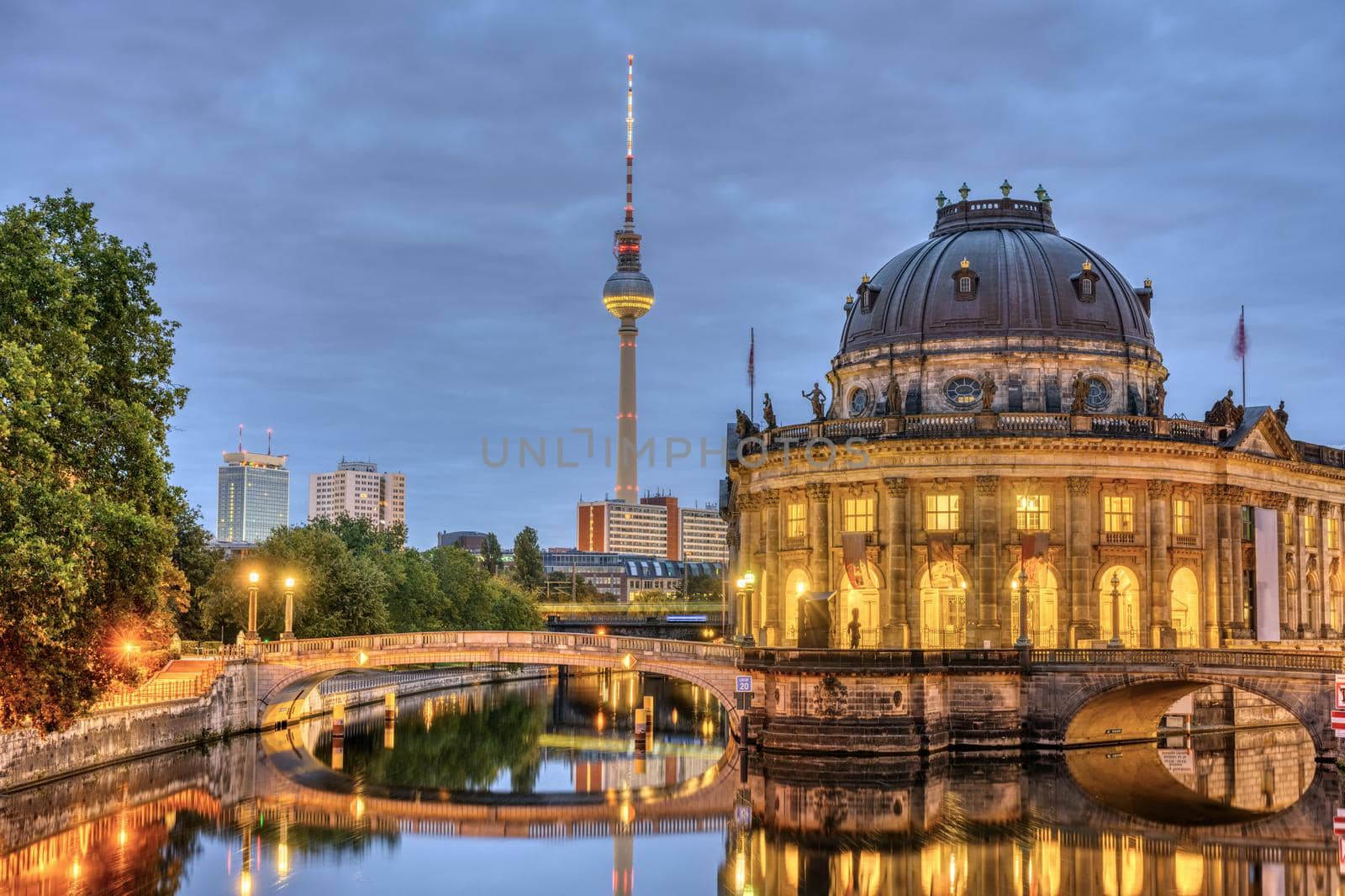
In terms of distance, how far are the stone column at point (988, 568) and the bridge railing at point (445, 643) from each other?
57.7 ft

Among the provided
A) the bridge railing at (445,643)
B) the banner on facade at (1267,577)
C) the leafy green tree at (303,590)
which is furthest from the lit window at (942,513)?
the leafy green tree at (303,590)

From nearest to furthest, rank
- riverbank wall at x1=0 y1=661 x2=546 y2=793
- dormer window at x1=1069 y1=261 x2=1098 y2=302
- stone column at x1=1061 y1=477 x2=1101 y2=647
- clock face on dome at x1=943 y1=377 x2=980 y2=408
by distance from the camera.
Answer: riverbank wall at x1=0 y1=661 x2=546 y2=793, stone column at x1=1061 y1=477 x2=1101 y2=647, clock face on dome at x1=943 y1=377 x2=980 y2=408, dormer window at x1=1069 y1=261 x2=1098 y2=302

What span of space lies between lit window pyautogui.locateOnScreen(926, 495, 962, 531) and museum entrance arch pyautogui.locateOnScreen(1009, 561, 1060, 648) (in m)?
4.10

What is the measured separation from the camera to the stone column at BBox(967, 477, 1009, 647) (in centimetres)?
8044

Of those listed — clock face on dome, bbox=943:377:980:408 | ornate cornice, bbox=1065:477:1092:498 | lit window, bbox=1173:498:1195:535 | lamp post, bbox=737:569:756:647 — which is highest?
clock face on dome, bbox=943:377:980:408

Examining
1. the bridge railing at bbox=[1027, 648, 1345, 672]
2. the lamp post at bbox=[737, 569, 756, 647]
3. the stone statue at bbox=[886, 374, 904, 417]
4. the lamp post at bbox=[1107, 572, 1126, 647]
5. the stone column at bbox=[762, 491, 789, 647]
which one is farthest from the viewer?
the stone column at bbox=[762, 491, 789, 647]

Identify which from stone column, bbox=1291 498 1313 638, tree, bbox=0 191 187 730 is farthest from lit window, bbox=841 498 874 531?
tree, bbox=0 191 187 730

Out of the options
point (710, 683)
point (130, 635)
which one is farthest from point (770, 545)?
point (130, 635)

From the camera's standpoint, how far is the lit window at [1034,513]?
81438 mm

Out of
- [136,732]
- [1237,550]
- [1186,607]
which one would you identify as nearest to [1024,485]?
[1186,607]

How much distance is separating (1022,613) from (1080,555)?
7.63 meters

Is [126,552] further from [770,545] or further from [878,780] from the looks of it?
[770,545]

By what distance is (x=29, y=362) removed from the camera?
46875mm

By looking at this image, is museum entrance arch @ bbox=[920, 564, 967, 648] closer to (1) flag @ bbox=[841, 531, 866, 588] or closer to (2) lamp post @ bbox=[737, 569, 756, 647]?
(1) flag @ bbox=[841, 531, 866, 588]
